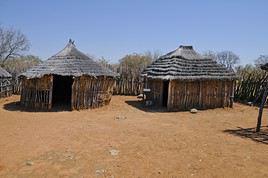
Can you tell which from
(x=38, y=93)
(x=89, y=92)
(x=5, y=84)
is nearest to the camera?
(x=38, y=93)

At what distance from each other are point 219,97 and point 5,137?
Result: 36.7 feet

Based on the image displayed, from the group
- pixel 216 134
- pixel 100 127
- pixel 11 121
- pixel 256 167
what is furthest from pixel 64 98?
pixel 256 167

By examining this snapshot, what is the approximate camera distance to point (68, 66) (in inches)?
512

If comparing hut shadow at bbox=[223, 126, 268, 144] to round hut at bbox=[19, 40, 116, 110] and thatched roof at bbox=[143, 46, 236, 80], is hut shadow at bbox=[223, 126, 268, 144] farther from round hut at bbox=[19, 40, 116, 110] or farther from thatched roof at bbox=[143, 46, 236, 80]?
round hut at bbox=[19, 40, 116, 110]

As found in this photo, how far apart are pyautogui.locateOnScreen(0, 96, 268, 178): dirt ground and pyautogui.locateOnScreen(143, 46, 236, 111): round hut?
2158mm

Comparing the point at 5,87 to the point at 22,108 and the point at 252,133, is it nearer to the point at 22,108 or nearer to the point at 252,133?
the point at 22,108

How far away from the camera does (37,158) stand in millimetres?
5984

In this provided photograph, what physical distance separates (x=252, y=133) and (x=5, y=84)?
1490 cm

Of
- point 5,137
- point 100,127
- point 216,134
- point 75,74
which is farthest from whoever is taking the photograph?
point 75,74

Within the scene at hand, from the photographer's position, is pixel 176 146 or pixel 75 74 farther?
pixel 75 74

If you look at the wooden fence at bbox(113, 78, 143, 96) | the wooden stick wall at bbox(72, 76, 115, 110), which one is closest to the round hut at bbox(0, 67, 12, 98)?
the wooden stick wall at bbox(72, 76, 115, 110)

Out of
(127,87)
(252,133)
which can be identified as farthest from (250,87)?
(252,133)

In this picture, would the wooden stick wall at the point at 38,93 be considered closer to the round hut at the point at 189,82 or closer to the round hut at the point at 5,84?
the round hut at the point at 5,84

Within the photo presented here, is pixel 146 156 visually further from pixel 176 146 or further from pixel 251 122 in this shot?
pixel 251 122
